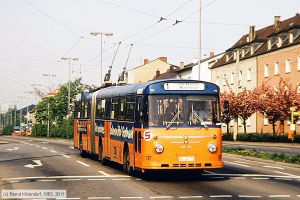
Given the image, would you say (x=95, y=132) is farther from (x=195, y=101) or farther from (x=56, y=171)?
(x=195, y=101)

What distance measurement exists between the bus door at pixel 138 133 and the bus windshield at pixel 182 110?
1.68 feet

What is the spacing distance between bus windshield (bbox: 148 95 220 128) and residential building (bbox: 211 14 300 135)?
3590cm

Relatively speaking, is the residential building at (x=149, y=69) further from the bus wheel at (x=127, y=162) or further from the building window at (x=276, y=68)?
the bus wheel at (x=127, y=162)

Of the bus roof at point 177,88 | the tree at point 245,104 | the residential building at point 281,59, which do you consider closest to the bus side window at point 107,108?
the bus roof at point 177,88

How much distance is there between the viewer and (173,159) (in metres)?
15.8

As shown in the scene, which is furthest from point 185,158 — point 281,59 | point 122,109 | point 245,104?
point 281,59

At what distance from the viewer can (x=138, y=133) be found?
1658 centimetres

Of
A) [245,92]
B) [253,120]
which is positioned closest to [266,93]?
[245,92]

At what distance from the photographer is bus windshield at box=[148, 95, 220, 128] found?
1605cm

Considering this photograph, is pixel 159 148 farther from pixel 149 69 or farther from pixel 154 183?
pixel 149 69

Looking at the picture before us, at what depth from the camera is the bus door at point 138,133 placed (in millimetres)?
16319

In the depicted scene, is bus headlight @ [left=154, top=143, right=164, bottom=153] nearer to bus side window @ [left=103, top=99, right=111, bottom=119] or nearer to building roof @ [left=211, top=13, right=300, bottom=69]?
bus side window @ [left=103, top=99, right=111, bottom=119]

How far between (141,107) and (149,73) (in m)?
101

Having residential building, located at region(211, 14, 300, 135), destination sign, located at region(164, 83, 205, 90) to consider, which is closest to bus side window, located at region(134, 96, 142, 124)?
destination sign, located at region(164, 83, 205, 90)
